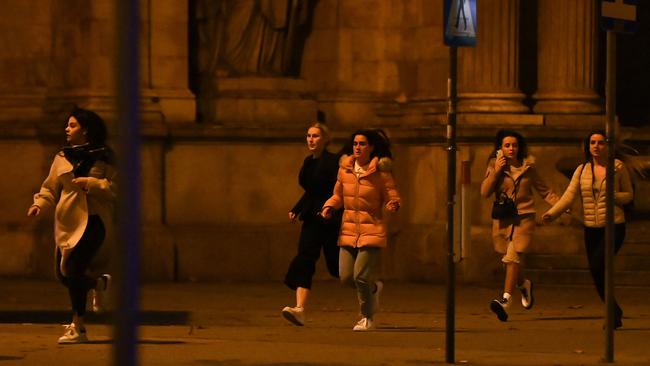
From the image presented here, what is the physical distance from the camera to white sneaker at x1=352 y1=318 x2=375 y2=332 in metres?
13.9

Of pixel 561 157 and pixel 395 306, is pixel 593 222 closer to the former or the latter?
pixel 395 306

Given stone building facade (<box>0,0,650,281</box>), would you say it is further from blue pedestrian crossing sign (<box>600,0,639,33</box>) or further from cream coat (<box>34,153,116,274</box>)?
blue pedestrian crossing sign (<box>600,0,639,33</box>)

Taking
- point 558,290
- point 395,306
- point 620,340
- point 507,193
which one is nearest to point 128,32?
point 620,340

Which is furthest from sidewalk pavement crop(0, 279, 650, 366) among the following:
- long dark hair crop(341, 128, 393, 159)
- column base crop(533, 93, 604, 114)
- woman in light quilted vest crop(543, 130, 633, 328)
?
column base crop(533, 93, 604, 114)

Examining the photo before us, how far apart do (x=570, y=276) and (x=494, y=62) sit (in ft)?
8.65

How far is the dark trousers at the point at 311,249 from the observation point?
14.2 metres

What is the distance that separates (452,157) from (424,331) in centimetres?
315

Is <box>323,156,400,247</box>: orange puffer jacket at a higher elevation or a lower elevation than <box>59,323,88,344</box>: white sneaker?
higher

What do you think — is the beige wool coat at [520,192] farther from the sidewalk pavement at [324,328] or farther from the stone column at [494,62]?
the stone column at [494,62]

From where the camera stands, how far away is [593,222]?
1412 centimetres

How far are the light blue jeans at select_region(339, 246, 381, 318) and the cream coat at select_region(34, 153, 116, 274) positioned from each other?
220cm

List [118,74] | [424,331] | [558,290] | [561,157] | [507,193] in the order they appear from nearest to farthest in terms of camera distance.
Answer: [118,74]
[424,331]
[507,193]
[558,290]
[561,157]

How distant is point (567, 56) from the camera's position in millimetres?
19375

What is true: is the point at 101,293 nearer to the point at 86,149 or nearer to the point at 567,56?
the point at 86,149
